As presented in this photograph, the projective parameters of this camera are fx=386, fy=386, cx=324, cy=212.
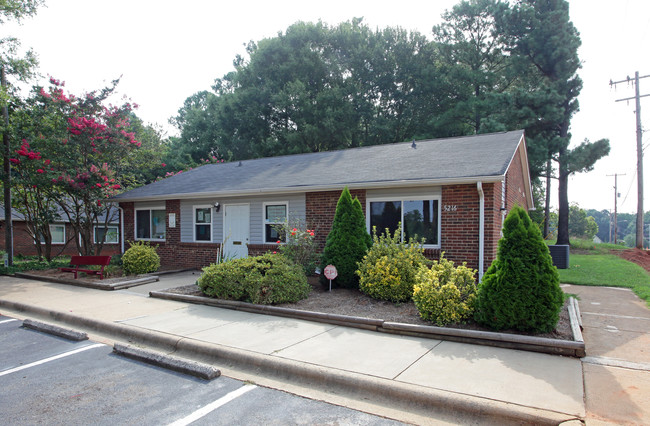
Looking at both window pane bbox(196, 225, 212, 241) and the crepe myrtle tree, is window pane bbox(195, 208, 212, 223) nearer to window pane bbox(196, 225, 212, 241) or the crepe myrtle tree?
window pane bbox(196, 225, 212, 241)

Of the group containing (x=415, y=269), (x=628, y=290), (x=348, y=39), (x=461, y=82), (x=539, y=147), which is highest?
(x=348, y=39)

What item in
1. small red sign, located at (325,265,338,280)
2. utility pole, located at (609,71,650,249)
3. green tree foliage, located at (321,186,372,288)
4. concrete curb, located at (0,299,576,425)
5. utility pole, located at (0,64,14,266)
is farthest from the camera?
utility pole, located at (609,71,650,249)

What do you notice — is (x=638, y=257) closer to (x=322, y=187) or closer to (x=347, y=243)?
(x=322, y=187)

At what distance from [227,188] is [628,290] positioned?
11.6m

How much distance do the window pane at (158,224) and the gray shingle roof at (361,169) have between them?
79cm

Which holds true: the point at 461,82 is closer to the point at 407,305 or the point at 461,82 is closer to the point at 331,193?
the point at 331,193

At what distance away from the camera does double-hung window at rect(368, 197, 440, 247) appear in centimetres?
938

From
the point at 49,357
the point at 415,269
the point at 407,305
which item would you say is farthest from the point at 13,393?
the point at 415,269

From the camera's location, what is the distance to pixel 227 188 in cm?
1248

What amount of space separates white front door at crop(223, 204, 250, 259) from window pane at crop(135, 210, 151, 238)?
3861mm

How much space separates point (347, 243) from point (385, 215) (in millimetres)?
1787

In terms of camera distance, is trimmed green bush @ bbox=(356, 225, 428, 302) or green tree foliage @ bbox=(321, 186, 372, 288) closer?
trimmed green bush @ bbox=(356, 225, 428, 302)

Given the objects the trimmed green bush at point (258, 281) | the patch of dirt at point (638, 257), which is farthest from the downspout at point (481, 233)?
the patch of dirt at point (638, 257)

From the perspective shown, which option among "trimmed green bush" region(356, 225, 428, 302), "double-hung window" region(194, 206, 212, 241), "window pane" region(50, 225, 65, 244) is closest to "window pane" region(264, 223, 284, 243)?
"double-hung window" region(194, 206, 212, 241)
